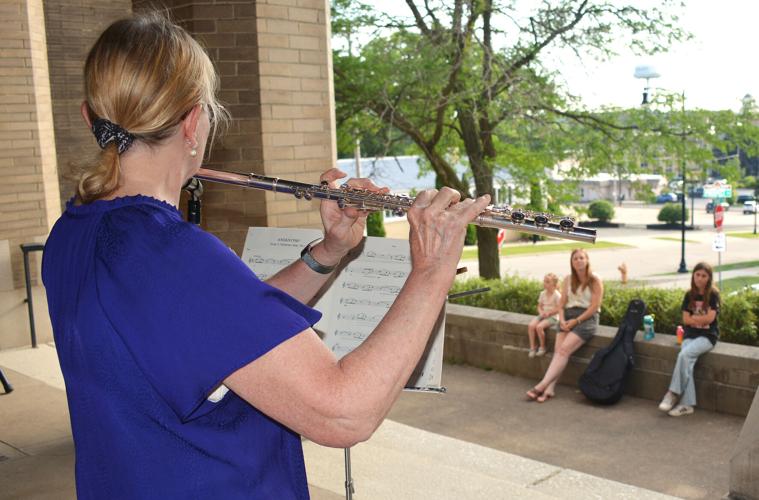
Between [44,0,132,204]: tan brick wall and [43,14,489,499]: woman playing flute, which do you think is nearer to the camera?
[43,14,489,499]: woman playing flute

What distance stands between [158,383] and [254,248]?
7.41ft

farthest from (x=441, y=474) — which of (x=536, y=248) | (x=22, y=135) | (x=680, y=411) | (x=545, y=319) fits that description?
(x=536, y=248)

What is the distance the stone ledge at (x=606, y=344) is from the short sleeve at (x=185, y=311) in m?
7.36

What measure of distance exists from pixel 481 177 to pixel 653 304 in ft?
23.4

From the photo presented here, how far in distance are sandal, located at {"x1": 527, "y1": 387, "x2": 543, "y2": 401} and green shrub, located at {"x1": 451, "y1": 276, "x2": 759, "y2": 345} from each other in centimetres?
166

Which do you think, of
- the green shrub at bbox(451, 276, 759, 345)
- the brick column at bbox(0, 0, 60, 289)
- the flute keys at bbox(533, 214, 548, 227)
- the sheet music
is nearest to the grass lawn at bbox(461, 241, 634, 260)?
the green shrub at bbox(451, 276, 759, 345)

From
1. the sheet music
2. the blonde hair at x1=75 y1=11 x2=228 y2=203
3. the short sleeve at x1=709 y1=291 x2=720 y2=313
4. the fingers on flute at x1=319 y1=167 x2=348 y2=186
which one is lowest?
the short sleeve at x1=709 y1=291 x2=720 y2=313

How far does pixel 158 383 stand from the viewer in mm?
1384

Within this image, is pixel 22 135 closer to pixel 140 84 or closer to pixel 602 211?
pixel 140 84

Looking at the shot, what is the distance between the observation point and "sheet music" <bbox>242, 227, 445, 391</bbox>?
3.30 m

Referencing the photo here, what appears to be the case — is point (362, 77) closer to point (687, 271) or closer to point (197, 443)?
point (197, 443)

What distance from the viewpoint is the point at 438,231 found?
1605 millimetres

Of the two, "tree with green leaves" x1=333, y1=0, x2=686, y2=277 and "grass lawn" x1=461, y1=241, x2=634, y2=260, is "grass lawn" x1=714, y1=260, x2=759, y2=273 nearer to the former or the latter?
"grass lawn" x1=461, y1=241, x2=634, y2=260

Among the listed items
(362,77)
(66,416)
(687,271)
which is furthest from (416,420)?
(687,271)
